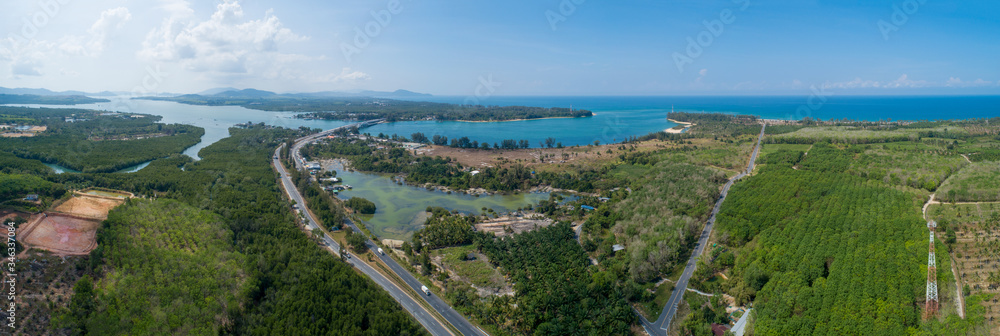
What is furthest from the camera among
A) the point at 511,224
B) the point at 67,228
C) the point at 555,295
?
the point at 511,224

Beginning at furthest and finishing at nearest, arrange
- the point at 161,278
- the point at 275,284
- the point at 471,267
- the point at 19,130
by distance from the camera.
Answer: the point at 19,130 < the point at 471,267 < the point at 275,284 < the point at 161,278

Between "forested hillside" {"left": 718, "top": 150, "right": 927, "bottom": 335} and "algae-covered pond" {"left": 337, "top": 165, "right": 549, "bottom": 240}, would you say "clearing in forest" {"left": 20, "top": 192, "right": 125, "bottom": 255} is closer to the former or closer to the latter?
"algae-covered pond" {"left": 337, "top": 165, "right": 549, "bottom": 240}

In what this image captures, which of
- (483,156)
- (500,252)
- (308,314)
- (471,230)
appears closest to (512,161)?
(483,156)

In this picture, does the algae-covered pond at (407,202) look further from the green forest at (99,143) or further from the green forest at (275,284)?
the green forest at (99,143)

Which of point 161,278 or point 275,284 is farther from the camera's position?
point 275,284

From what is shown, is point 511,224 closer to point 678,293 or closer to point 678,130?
point 678,293

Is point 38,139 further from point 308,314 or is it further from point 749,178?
point 749,178

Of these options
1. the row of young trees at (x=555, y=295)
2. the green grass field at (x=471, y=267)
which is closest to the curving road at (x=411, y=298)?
the row of young trees at (x=555, y=295)

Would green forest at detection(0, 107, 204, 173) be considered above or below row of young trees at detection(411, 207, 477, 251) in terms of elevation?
above

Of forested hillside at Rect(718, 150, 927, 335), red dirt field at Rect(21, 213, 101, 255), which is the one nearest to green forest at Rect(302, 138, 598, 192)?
forested hillside at Rect(718, 150, 927, 335)

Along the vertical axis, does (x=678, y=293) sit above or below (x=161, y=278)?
below

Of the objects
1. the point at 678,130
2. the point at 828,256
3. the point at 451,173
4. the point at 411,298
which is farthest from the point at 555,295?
the point at 678,130
